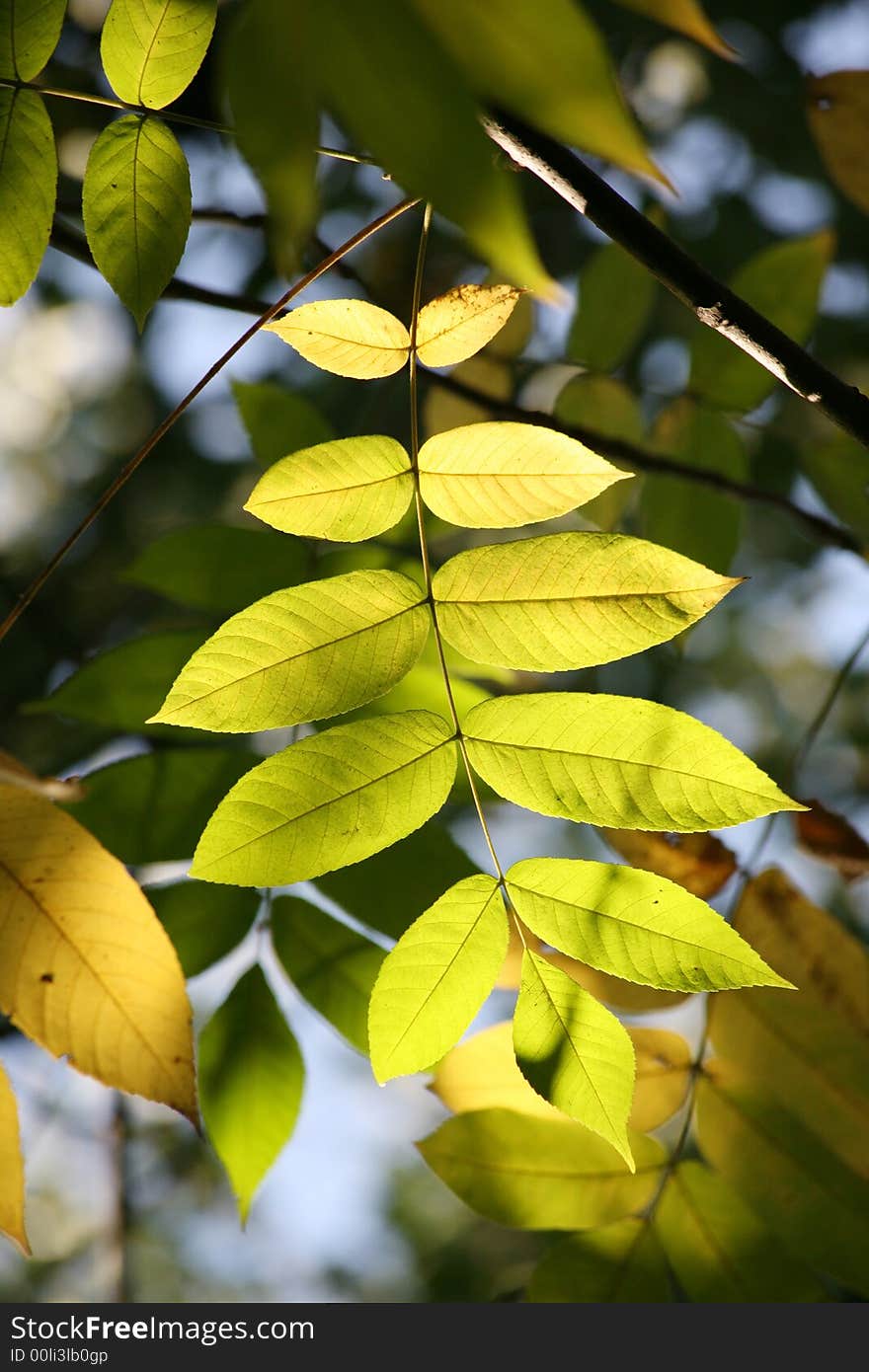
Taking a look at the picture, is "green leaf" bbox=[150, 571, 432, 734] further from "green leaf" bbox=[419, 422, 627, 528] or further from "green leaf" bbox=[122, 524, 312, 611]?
"green leaf" bbox=[122, 524, 312, 611]

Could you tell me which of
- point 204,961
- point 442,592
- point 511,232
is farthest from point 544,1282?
point 511,232

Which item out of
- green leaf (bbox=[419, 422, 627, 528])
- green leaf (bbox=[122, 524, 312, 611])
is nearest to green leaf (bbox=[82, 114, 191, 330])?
green leaf (bbox=[419, 422, 627, 528])

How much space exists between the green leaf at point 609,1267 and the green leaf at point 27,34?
1290 millimetres

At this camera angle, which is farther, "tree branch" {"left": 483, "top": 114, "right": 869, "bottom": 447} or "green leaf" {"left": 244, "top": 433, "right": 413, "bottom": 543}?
"green leaf" {"left": 244, "top": 433, "right": 413, "bottom": 543}

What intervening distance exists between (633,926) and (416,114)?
0.62 metres

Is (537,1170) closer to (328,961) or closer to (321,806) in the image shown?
(328,961)

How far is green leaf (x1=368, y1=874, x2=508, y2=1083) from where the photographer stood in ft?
2.63

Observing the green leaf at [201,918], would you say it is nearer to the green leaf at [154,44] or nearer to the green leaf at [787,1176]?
the green leaf at [787,1176]

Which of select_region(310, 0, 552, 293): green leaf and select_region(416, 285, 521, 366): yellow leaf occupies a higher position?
select_region(310, 0, 552, 293): green leaf

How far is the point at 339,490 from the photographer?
889 millimetres

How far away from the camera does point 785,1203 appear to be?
3.61 feet

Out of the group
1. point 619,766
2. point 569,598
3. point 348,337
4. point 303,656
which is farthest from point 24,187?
point 619,766

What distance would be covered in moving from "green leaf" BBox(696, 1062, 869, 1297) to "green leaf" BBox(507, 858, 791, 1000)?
42cm

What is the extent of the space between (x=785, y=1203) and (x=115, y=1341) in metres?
1.03
